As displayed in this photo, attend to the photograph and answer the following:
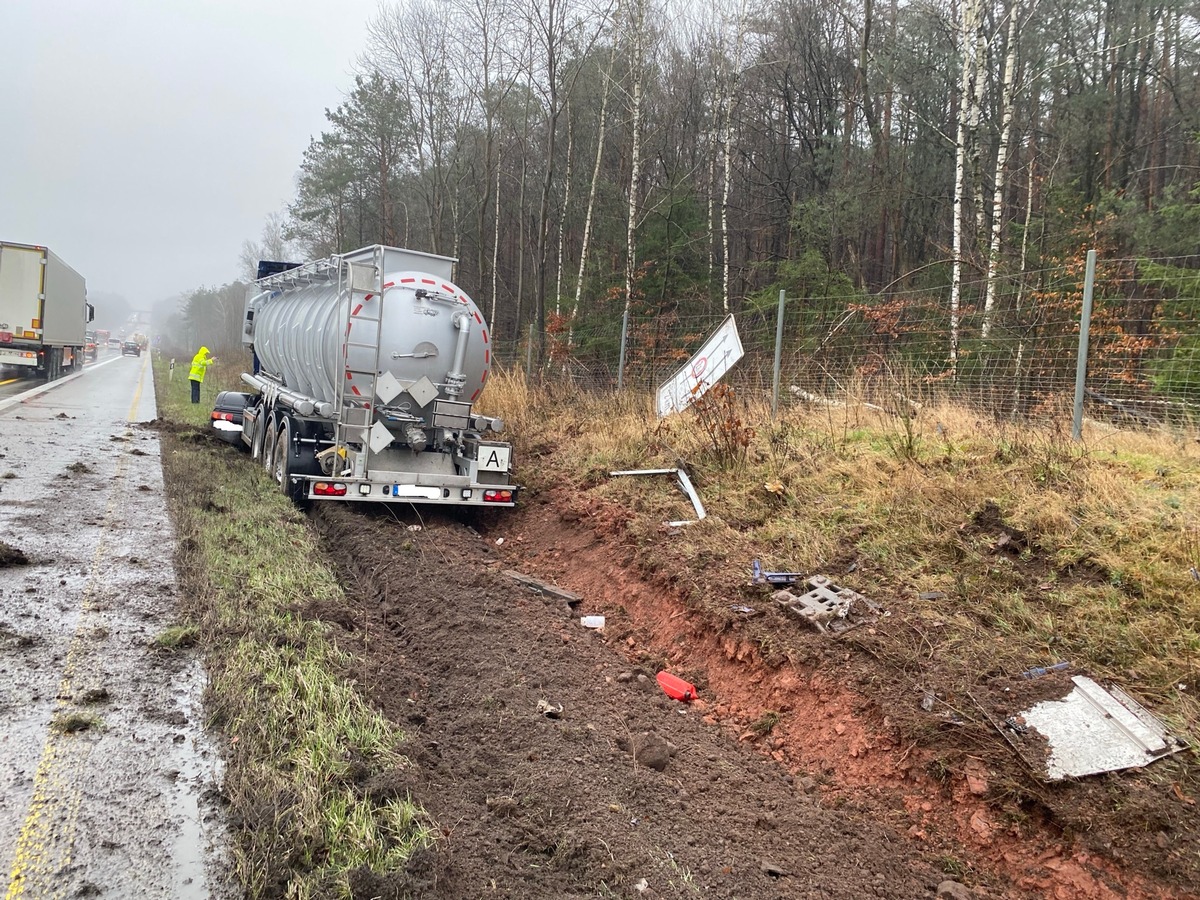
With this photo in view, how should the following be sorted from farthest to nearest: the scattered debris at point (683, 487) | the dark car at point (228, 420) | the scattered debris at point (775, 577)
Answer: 1. the dark car at point (228, 420)
2. the scattered debris at point (683, 487)
3. the scattered debris at point (775, 577)

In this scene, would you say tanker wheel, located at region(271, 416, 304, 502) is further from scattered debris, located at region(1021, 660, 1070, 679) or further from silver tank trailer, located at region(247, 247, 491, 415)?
scattered debris, located at region(1021, 660, 1070, 679)

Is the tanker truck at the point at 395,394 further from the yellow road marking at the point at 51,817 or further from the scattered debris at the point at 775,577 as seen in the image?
the yellow road marking at the point at 51,817

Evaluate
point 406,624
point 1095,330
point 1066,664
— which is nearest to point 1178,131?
point 1095,330

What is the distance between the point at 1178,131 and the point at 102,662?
25690 mm

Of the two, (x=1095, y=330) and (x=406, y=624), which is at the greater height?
(x=1095, y=330)

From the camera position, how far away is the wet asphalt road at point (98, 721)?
278 centimetres

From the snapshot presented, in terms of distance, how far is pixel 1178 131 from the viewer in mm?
20016

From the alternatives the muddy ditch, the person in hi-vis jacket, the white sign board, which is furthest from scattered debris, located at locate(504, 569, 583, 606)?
the person in hi-vis jacket

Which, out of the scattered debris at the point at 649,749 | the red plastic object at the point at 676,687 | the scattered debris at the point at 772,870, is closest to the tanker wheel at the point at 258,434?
the red plastic object at the point at 676,687

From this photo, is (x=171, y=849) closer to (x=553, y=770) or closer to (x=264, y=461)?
(x=553, y=770)

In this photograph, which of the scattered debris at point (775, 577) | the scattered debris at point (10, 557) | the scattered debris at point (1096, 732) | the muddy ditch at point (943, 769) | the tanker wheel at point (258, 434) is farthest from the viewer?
the tanker wheel at point (258, 434)

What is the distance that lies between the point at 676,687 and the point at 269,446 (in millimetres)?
8307

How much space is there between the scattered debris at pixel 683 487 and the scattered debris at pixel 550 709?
109 inches

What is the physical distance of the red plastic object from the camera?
4.84 meters
